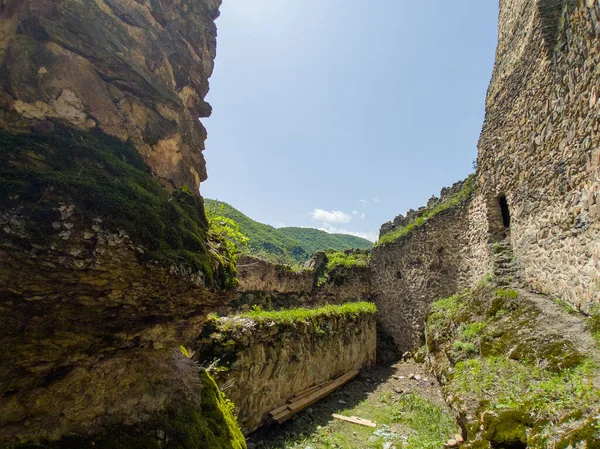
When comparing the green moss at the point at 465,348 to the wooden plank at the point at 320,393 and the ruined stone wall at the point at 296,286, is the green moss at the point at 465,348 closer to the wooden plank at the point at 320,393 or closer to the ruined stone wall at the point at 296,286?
the wooden plank at the point at 320,393

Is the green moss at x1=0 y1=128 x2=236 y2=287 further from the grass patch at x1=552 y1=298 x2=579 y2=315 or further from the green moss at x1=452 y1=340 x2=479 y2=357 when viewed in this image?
the grass patch at x1=552 y1=298 x2=579 y2=315

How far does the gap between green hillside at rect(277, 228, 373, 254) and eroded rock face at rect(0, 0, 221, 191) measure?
47.4 meters

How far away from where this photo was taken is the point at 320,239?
56844mm

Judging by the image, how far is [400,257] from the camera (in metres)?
13.7

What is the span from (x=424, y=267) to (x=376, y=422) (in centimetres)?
672

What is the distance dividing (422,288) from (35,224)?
40.1 ft

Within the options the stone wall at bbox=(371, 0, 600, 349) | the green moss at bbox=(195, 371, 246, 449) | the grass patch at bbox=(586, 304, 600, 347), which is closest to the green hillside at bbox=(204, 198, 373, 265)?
the stone wall at bbox=(371, 0, 600, 349)

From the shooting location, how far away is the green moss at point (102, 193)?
1788 mm

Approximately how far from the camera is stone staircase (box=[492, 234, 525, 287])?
7574 mm

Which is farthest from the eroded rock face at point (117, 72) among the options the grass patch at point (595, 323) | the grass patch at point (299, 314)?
the grass patch at point (595, 323)

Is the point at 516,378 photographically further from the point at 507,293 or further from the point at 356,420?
the point at 356,420

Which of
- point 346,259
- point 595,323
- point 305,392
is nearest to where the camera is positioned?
point 595,323

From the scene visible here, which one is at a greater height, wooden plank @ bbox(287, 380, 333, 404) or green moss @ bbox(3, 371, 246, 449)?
green moss @ bbox(3, 371, 246, 449)

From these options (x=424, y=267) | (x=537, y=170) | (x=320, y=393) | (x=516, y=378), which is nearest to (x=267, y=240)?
(x=424, y=267)
